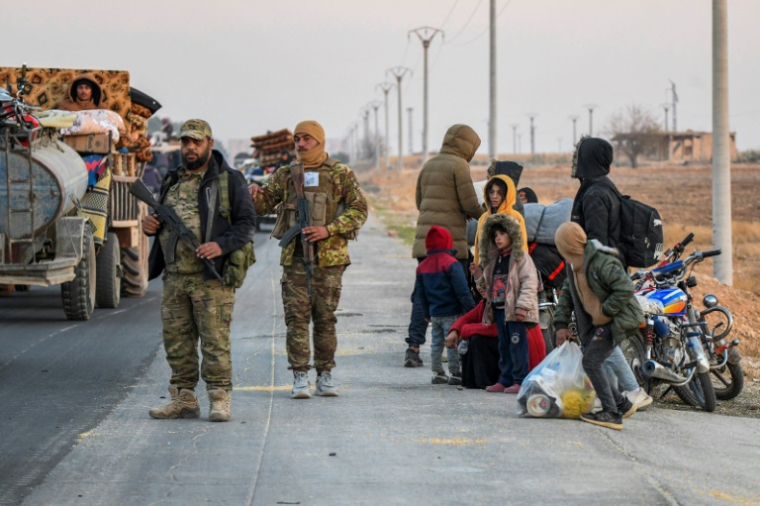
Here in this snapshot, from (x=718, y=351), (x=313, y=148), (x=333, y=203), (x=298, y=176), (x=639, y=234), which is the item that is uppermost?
(x=313, y=148)

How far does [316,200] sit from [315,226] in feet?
0.70

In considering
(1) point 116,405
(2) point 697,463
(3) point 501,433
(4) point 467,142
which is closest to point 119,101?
(4) point 467,142

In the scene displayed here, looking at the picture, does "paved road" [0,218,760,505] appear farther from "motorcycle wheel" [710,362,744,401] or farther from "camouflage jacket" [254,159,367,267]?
"camouflage jacket" [254,159,367,267]

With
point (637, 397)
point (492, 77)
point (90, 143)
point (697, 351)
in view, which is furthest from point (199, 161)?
point (492, 77)

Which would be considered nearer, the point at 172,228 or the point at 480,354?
the point at 172,228

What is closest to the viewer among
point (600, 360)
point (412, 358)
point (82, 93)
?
point (600, 360)

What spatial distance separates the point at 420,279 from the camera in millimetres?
10867

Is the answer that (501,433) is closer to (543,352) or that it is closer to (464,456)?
(464,456)

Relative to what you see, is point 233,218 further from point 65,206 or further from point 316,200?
point 65,206

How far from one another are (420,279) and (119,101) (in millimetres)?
7554

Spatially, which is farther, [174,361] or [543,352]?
[543,352]

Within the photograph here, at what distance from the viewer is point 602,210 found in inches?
349

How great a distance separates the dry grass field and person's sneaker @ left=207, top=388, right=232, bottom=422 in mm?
5753

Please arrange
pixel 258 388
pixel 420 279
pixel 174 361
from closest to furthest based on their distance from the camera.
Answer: pixel 174 361, pixel 258 388, pixel 420 279
